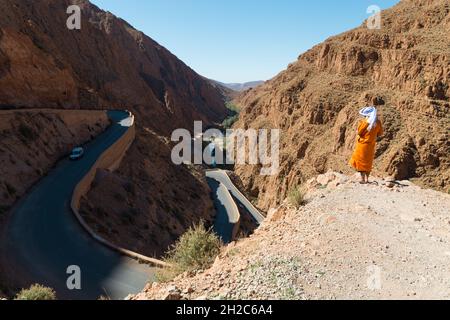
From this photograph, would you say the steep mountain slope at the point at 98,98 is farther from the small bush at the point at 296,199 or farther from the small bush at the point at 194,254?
the small bush at the point at 296,199

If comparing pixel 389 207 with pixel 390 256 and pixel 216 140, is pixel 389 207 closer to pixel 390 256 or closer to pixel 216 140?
pixel 390 256

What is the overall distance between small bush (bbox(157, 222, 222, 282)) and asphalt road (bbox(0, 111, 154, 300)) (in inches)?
153

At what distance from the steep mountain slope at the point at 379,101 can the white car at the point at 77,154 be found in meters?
26.6

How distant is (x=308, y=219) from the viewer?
8492 mm

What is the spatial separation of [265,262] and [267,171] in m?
50.3

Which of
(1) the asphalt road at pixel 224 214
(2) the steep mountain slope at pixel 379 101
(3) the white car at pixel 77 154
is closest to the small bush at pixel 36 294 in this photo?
(3) the white car at pixel 77 154

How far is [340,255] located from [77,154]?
20.9 meters

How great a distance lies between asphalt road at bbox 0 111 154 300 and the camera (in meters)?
12.1

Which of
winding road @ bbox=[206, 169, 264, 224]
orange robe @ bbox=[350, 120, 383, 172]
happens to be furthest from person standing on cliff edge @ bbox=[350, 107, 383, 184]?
winding road @ bbox=[206, 169, 264, 224]

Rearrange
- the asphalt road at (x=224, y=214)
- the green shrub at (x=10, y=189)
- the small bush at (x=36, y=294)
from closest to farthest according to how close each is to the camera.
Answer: the small bush at (x=36, y=294)
the green shrub at (x=10, y=189)
the asphalt road at (x=224, y=214)

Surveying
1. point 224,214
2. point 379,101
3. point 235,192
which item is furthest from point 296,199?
point 379,101

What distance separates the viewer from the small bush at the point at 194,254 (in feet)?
26.6
